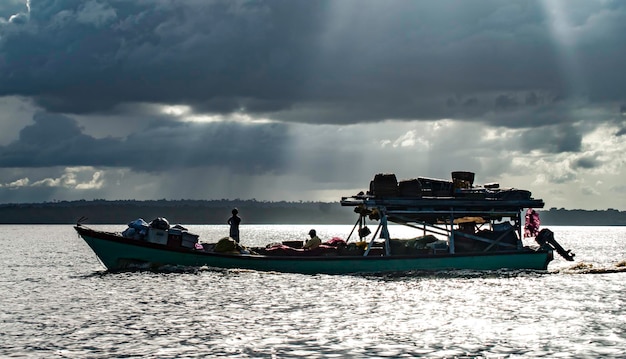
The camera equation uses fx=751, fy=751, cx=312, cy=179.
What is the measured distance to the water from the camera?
1933cm

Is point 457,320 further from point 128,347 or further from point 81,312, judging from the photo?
point 81,312

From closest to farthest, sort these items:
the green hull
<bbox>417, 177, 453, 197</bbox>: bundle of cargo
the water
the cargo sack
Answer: the water, the green hull, the cargo sack, <bbox>417, 177, 453, 197</bbox>: bundle of cargo

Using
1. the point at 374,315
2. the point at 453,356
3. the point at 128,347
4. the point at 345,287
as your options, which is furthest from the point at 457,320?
the point at 128,347

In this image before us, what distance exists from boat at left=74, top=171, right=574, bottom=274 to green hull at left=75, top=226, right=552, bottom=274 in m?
0.05

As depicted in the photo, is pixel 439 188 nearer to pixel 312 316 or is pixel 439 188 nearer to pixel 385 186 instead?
pixel 385 186

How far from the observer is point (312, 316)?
2489cm

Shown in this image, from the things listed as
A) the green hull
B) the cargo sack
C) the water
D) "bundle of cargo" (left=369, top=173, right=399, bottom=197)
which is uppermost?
"bundle of cargo" (left=369, top=173, right=399, bottom=197)

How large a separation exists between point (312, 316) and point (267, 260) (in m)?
10.4

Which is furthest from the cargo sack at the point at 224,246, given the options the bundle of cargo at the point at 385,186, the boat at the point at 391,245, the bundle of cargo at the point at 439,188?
the bundle of cargo at the point at 439,188

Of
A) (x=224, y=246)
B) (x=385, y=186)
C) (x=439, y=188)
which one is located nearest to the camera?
(x=385, y=186)

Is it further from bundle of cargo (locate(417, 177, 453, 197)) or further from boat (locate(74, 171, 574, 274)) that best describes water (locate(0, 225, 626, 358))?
bundle of cargo (locate(417, 177, 453, 197))

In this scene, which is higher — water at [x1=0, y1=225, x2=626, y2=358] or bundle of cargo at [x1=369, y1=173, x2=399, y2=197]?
bundle of cargo at [x1=369, y1=173, x2=399, y2=197]

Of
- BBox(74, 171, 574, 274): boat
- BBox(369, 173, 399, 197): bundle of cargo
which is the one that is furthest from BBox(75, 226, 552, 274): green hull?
BBox(369, 173, 399, 197): bundle of cargo

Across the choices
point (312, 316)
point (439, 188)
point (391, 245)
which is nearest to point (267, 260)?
point (391, 245)
